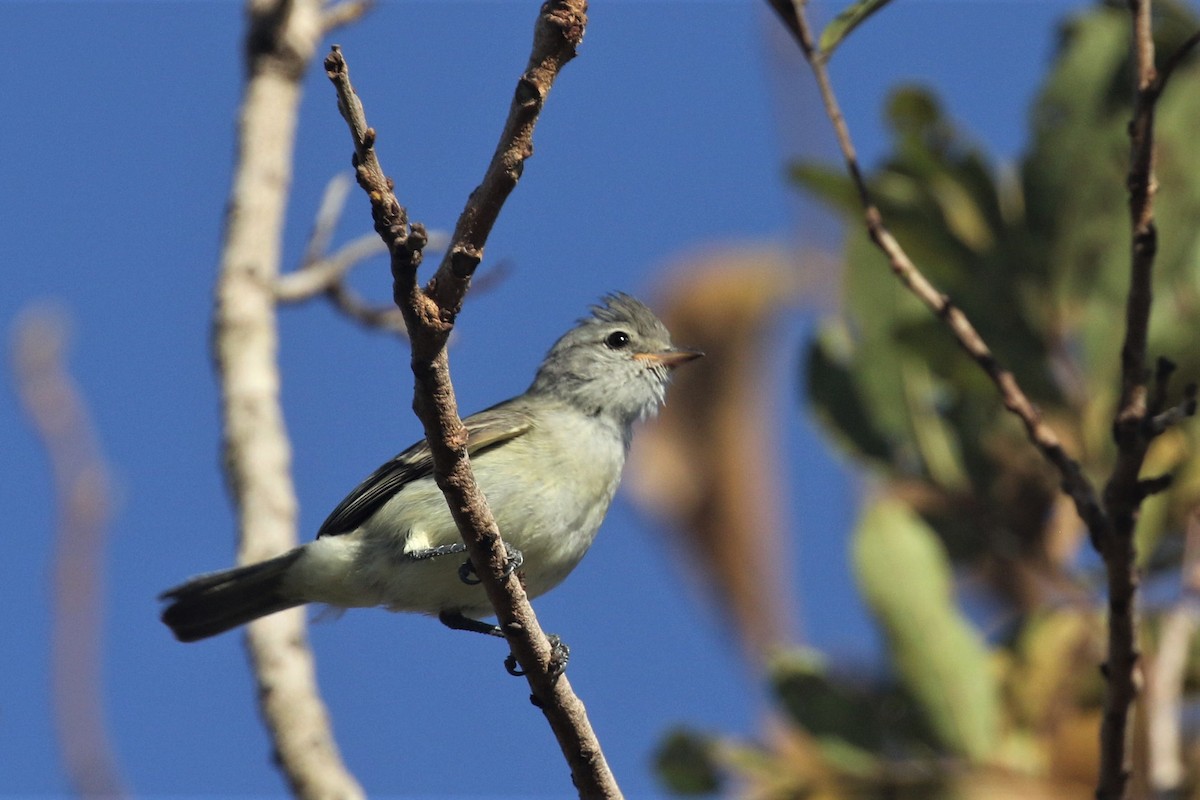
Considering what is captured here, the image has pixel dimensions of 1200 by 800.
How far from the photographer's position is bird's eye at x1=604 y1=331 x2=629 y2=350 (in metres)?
6.00

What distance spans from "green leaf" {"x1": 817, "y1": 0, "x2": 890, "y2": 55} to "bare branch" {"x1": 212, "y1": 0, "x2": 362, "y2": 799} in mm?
2618

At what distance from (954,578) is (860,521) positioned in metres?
1.02

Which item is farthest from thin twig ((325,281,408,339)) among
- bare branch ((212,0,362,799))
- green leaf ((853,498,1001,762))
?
green leaf ((853,498,1001,762))

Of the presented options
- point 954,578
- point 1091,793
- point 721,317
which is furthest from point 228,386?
point 721,317

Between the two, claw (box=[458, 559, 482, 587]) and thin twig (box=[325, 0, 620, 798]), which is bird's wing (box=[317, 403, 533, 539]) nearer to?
claw (box=[458, 559, 482, 587])

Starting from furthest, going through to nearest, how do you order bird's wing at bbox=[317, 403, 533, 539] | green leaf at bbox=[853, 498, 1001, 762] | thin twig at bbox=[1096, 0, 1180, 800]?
bird's wing at bbox=[317, 403, 533, 539]
green leaf at bbox=[853, 498, 1001, 762]
thin twig at bbox=[1096, 0, 1180, 800]

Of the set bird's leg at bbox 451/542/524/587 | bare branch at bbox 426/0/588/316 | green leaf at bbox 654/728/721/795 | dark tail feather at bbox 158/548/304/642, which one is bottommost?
green leaf at bbox 654/728/721/795

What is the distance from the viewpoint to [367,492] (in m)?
5.30

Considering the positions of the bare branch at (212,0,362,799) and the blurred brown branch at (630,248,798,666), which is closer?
the bare branch at (212,0,362,799)

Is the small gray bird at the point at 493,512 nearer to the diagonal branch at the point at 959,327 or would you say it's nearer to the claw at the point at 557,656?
the claw at the point at 557,656

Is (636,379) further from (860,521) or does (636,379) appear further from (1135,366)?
(1135,366)

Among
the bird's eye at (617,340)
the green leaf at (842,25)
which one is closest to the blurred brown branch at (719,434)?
the bird's eye at (617,340)

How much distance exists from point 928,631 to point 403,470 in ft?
6.47

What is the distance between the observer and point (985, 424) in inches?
203
